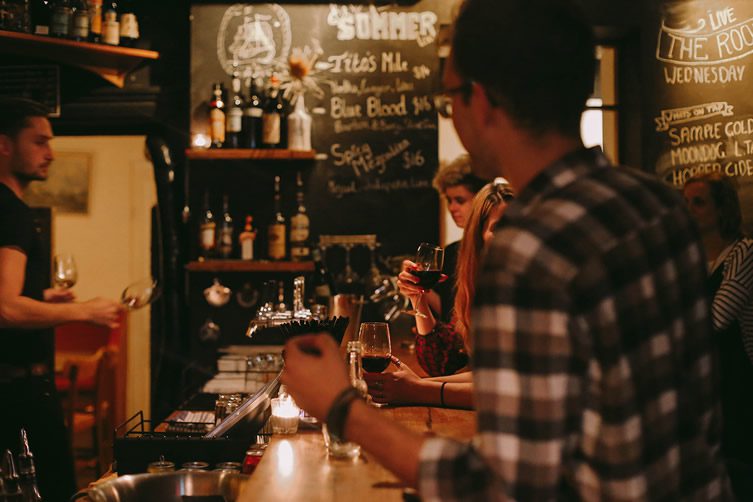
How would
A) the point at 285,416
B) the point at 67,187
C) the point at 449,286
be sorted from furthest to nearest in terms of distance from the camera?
the point at 67,187 → the point at 449,286 → the point at 285,416

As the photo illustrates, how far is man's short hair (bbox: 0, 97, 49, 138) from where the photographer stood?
3.39 metres

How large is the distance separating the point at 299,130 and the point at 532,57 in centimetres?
397

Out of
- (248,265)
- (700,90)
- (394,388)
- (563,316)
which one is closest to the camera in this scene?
(563,316)

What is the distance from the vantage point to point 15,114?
3447 millimetres

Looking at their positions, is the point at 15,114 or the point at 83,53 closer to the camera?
the point at 15,114

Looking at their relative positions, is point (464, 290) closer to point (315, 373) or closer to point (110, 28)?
point (315, 373)

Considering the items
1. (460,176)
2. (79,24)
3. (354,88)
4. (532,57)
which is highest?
(79,24)

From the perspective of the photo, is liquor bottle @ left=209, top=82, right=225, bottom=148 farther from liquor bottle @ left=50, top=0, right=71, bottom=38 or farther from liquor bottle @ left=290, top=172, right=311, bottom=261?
liquor bottle @ left=50, top=0, right=71, bottom=38

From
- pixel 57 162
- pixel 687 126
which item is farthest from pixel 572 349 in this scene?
pixel 57 162

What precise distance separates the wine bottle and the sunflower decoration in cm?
17

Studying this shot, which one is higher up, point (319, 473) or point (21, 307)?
point (21, 307)

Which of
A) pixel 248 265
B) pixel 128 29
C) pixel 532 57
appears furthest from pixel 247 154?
pixel 532 57

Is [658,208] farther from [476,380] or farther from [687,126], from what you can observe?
[687,126]

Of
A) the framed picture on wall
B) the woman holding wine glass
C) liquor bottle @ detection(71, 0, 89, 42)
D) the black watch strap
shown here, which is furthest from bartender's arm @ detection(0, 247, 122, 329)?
the framed picture on wall
